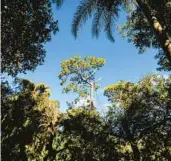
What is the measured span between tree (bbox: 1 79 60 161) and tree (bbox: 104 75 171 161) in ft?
12.3

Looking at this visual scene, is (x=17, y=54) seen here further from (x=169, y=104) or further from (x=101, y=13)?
(x=169, y=104)

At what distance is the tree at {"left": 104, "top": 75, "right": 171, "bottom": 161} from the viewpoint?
2180 cm

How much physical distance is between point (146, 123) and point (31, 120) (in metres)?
6.67

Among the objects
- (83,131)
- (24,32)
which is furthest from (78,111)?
(24,32)

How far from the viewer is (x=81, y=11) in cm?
1761

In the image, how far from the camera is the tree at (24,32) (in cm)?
1545

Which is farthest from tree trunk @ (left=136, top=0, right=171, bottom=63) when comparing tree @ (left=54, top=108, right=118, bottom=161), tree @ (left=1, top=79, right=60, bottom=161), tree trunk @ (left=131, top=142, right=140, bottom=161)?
tree @ (left=54, top=108, right=118, bottom=161)

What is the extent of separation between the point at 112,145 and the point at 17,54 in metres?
7.51

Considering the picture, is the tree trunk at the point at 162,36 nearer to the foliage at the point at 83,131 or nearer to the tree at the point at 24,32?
the tree at the point at 24,32

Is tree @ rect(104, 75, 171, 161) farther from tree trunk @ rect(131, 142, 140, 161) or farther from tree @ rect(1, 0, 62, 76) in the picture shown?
tree @ rect(1, 0, 62, 76)

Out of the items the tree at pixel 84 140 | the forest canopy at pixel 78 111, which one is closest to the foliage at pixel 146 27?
the forest canopy at pixel 78 111

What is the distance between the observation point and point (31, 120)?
21516 mm

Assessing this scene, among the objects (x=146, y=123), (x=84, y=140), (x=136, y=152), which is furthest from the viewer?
(x=146, y=123)

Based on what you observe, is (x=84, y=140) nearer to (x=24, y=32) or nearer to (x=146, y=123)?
(x=146, y=123)
